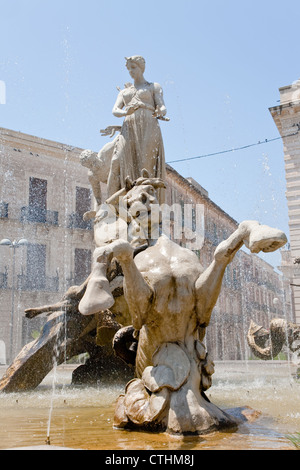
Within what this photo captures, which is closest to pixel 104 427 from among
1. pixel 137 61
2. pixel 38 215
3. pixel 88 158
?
pixel 88 158

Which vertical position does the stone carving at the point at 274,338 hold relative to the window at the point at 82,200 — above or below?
below

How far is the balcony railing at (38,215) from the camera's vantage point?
90.3 ft

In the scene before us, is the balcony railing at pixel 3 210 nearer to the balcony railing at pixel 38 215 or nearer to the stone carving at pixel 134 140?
the balcony railing at pixel 38 215

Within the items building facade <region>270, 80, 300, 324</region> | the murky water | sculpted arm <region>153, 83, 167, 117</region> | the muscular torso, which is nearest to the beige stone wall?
building facade <region>270, 80, 300, 324</region>

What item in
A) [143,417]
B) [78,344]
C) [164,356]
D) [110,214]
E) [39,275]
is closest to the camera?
[143,417]

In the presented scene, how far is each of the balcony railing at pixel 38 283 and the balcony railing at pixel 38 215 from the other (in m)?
3.02

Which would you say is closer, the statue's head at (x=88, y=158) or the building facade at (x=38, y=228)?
the statue's head at (x=88, y=158)

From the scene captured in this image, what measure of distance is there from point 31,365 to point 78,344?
72 centimetres

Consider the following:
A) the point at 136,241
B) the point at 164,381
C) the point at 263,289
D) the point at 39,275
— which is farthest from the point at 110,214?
the point at 263,289

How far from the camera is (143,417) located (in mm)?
3037

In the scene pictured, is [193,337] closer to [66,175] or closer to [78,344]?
[78,344]

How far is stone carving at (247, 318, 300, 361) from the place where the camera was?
9430 millimetres

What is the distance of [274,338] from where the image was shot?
31.3 feet

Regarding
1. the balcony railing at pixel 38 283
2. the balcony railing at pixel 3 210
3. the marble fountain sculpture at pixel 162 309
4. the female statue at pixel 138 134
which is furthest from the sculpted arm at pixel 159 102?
the balcony railing at pixel 3 210
